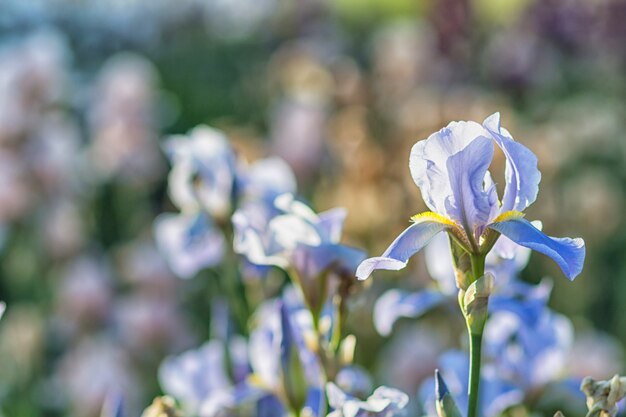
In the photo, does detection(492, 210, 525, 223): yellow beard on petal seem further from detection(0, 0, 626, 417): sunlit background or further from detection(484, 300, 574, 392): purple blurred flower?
detection(0, 0, 626, 417): sunlit background

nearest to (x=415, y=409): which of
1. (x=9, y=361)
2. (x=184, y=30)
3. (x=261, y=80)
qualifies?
(x=9, y=361)

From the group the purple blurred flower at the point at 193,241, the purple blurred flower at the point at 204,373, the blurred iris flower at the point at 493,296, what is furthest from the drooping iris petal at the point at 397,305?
the purple blurred flower at the point at 193,241

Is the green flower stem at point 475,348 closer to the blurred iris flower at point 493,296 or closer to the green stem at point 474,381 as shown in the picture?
the green stem at point 474,381

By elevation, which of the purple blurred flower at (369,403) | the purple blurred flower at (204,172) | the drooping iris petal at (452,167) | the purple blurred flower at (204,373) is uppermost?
the drooping iris petal at (452,167)

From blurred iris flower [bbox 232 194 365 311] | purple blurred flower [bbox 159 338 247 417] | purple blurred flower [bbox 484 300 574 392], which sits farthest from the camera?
purple blurred flower [bbox 159 338 247 417]

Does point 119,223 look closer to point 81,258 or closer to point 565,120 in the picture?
point 81,258

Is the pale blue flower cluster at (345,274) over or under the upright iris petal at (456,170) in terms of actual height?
under

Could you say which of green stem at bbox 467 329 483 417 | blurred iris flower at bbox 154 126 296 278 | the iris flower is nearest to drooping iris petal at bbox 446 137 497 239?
the iris flower
